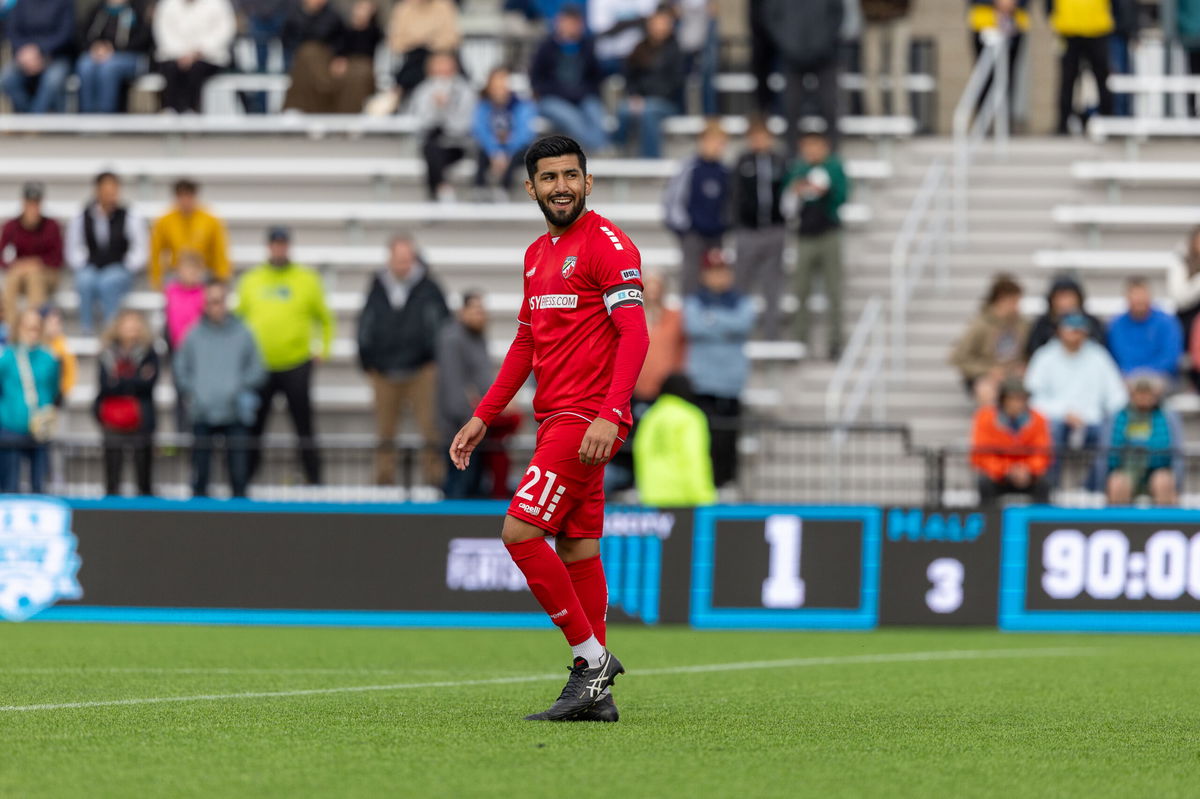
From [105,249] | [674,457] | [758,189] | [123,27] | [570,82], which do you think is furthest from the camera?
[123,27]

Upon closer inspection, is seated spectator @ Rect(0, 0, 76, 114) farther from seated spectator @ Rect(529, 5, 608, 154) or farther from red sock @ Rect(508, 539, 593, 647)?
red sock @ Rect(508, 539, 593, 647)

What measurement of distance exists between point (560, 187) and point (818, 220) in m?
11.9

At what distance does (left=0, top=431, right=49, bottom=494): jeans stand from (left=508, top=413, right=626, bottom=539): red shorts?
9844 mm

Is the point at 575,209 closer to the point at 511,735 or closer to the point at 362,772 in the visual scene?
the point at 511,735

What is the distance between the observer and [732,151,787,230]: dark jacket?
1967cm

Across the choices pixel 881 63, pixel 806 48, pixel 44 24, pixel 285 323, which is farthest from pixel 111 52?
pixel 881 63

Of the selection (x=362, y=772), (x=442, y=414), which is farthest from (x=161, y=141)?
(x=362, y=772)

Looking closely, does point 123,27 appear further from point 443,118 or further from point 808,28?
point 808,28

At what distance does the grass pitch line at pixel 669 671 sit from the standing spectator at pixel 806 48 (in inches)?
317

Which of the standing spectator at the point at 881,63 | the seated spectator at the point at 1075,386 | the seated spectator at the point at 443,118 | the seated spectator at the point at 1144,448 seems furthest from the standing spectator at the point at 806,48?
the seated spectator at the point at 1144,448

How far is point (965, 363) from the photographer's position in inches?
745

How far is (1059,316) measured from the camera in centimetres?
1811

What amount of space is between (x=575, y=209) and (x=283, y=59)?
17571 millimetres

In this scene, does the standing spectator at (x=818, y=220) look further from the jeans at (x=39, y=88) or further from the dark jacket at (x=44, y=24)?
the jeans at (x=39, y=88)
